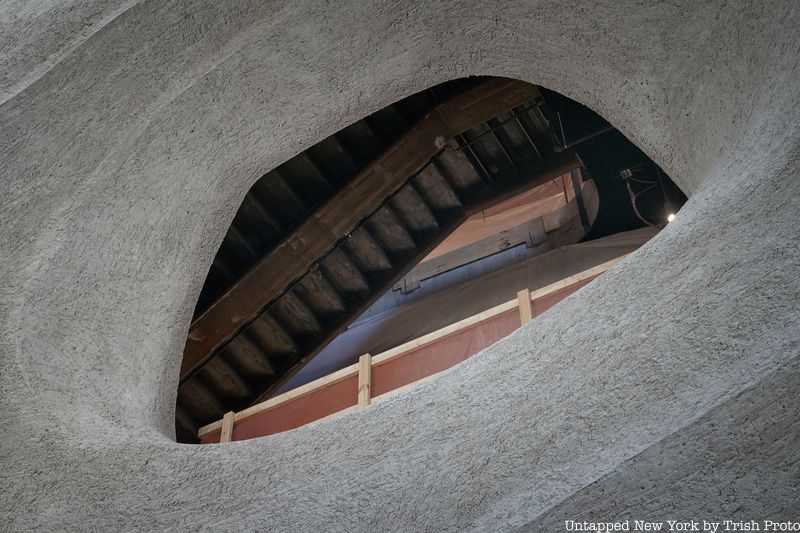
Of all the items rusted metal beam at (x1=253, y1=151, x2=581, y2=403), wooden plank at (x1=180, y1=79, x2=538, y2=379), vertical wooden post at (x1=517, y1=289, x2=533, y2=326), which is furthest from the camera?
rusted metal beam at (x1=253, y1=151, x2=581, y2=403)

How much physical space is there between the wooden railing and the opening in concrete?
1 cm

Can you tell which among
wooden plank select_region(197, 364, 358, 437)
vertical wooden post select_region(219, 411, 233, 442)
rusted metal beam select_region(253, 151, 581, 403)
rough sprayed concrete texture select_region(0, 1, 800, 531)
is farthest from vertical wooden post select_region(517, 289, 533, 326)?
vertical wooden post select_region(219, 411, 233, 442)

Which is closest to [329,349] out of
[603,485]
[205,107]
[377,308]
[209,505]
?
[377,308]

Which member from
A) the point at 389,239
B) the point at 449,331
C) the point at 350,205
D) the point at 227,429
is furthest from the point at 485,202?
the point at 227,429

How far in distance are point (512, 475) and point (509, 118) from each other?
5937mm

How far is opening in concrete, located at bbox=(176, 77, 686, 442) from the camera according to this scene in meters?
7.13

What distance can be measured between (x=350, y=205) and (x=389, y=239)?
965 millimetres

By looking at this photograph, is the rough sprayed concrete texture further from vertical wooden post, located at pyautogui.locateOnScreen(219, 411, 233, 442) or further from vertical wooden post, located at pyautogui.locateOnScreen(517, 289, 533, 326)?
vertical wooden post, located at pyautogui.locateOnScreen(219, 411, 233, 442)

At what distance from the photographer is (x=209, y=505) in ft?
9.30

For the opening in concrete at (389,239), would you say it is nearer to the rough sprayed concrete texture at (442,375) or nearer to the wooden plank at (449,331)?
the wooden plank at (449,331)

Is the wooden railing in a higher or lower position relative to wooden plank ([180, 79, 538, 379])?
lower

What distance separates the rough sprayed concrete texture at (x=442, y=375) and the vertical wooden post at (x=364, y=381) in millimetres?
2589

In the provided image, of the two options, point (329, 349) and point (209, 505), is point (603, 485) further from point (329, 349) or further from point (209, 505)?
point (329, 349)

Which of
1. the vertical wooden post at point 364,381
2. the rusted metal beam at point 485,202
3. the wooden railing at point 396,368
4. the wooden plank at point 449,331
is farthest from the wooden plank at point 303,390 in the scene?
the rusted metal beam at point 485,202
